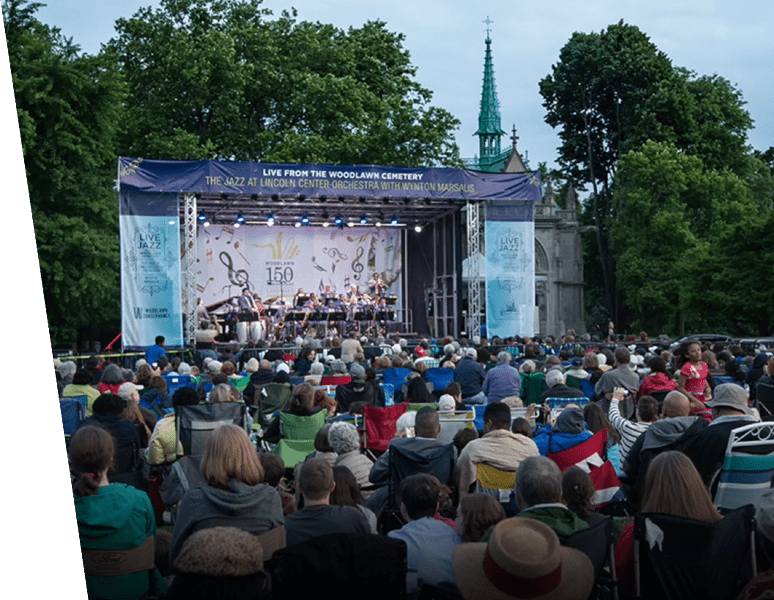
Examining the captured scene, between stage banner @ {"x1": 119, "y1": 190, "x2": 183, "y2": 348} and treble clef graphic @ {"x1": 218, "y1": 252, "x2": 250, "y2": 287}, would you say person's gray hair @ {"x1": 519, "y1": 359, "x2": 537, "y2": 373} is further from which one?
treble clef graphic @ {"x1": 218, "y1": 252, "x2": 250, "y2": 287}

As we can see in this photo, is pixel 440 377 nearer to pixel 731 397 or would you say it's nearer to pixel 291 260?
pixel 731 397

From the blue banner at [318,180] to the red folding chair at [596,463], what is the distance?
14510 millimetres

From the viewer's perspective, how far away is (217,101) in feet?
95.4

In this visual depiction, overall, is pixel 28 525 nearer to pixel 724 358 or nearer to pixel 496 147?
pixel 724 358

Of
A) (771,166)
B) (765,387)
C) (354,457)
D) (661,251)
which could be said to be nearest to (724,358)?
(765,387)

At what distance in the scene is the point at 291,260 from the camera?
24406mm

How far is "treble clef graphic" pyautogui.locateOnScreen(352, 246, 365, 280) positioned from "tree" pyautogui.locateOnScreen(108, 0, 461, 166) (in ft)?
14.4

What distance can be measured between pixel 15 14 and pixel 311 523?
2233 cm

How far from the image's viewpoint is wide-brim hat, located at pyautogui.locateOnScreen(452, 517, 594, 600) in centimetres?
261

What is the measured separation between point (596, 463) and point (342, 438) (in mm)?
1591

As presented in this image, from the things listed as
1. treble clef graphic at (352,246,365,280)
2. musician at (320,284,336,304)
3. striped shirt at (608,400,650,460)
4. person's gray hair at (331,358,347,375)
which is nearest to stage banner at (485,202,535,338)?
musician at (320,284,336,304)

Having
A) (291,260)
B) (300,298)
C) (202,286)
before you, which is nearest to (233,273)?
(202,286)

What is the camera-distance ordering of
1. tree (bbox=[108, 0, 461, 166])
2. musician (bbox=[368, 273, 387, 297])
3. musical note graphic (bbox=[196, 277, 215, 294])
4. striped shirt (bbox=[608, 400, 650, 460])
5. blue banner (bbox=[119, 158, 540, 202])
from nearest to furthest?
striped shirt (bbox=[608, 400, 650, 460])
blue banner (bbox=[119, 158, 540, 202])
musical note graphic (bbox=[196, 277, 215, 294])
musician (bbox=[368, 273, 387, 297])
tree (bbox=[108, 0, 461, 166])

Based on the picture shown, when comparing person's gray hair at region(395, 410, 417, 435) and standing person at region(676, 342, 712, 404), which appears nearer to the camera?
person's gray hair at region(395, 410, 417, 435)
